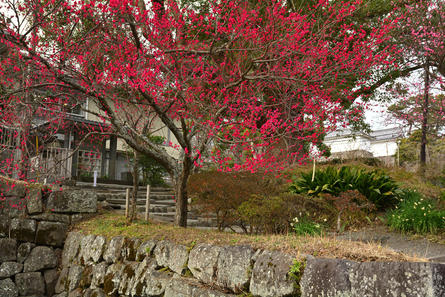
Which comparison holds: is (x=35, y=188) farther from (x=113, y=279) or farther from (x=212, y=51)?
(x=212, y=51)

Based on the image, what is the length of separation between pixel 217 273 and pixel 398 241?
11.8 feet

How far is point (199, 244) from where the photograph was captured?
4418mm

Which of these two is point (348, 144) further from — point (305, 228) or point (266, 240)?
point (266, 240)

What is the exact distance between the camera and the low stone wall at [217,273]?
8.37 feet

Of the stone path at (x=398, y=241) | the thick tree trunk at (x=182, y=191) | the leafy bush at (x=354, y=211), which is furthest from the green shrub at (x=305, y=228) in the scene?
the thick tree trunk at (x=182, y=191)

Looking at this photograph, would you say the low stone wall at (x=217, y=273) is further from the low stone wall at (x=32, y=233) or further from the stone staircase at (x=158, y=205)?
the stone staircase at (x=158, y=205)

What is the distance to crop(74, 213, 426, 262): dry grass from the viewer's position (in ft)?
10.8

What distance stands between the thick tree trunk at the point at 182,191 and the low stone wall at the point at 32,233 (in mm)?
2528

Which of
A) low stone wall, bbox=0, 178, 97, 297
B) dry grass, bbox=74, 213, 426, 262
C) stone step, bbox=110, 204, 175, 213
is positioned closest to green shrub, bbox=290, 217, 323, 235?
dry grass, bbox=74, 213, 426, 262

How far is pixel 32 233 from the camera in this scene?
714 centimetres

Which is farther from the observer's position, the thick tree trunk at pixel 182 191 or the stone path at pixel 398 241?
the thick tree trunk at pixel 182 191

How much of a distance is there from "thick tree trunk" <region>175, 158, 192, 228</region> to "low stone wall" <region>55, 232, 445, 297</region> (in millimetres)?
1059

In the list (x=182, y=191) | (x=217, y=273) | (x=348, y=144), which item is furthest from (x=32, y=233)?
(x=348, y=144)

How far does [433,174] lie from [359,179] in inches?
200
